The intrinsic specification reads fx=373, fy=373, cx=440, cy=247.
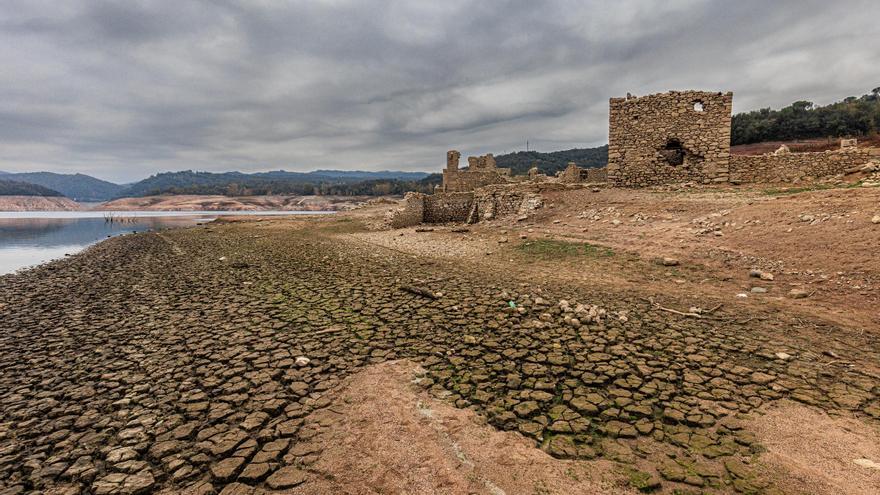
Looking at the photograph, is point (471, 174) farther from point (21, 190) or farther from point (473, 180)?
point (21, 190)

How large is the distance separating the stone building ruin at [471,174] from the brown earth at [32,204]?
381ft

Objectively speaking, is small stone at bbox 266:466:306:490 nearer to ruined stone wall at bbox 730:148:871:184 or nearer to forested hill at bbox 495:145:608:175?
ruined stone wall at bbox 730:148:871:184

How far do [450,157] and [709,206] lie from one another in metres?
18.9

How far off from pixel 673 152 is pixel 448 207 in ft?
→ 40.3

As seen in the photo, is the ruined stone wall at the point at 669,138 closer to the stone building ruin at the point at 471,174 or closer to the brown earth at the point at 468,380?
the brown earth at the point at 468,380

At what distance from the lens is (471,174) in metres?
26.9

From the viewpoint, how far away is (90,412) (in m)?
3.94

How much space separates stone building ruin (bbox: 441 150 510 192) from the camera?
87.2 feet

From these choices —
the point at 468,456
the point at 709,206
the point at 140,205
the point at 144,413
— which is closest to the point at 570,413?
the point at 468,456

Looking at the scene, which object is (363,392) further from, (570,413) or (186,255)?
(186,255)

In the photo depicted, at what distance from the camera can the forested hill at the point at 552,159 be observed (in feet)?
251

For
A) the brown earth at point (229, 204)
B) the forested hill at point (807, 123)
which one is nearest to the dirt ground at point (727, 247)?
the forested hill at point (807, 123)

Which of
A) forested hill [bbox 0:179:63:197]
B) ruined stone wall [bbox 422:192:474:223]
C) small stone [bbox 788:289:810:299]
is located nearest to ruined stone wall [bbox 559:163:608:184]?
ruined stone wall [bbox 422:192:474:223]

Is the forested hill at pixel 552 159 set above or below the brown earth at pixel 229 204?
above
